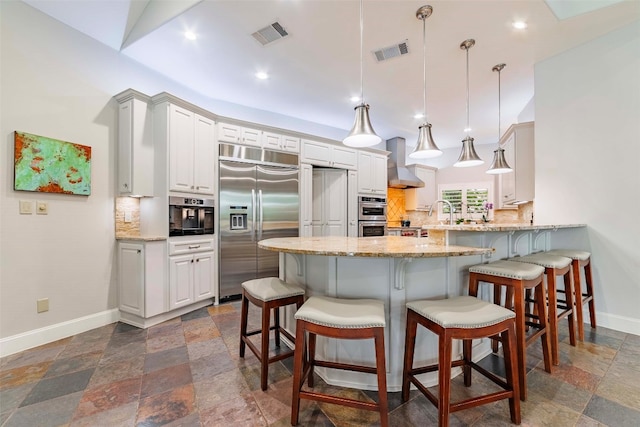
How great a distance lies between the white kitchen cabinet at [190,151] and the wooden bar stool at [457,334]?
9.02 feet

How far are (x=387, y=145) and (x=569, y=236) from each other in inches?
159

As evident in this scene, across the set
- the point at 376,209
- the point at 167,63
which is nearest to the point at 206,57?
the point at 167,63

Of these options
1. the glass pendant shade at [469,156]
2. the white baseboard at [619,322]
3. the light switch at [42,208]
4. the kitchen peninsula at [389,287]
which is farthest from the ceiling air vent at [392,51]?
the light switch at [42,208]

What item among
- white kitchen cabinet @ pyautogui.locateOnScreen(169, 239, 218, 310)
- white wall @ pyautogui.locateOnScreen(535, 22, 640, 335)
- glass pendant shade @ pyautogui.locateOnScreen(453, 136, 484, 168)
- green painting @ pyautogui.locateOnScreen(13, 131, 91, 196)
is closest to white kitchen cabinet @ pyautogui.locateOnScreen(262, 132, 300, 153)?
white kitchen cabinet @ pyautogui.locateOnScreen(169, 239, 218, 310)

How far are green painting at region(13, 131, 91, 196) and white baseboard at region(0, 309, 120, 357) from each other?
4.08 ft

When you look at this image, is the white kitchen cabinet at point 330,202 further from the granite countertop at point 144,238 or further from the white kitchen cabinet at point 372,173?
the granite countertop at point 144,238

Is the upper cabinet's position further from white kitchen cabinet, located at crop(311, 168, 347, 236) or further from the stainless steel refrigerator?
the stainless steel refrigerator

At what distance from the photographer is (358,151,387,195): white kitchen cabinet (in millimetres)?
5129

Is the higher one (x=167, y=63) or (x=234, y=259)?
(x=167, y=63)

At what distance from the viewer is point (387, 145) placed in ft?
20.9

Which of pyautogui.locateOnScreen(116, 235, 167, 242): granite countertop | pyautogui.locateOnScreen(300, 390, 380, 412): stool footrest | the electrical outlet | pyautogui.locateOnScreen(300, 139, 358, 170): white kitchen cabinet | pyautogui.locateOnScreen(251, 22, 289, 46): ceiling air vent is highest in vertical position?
pyautogui.locateOnScreen(251, 22, 289, 46): ceiling air vent

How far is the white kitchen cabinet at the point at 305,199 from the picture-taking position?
13.8 feet

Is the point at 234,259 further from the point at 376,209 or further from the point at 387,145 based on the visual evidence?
the point at 387,145

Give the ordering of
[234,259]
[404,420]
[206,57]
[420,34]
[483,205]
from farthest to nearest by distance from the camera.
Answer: [483,205] < [234,259] < [206,57] < [420,34] < [404,420]
